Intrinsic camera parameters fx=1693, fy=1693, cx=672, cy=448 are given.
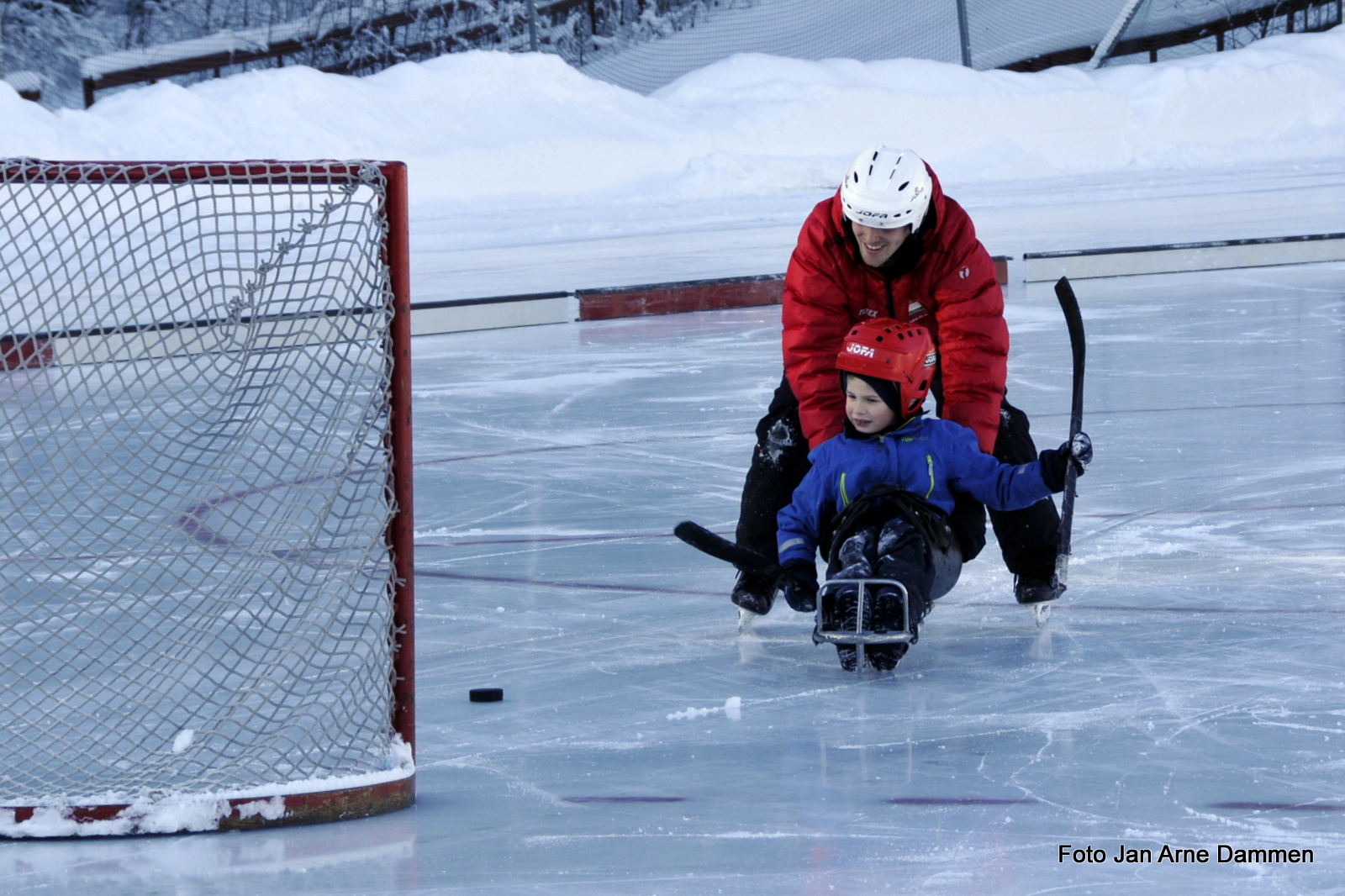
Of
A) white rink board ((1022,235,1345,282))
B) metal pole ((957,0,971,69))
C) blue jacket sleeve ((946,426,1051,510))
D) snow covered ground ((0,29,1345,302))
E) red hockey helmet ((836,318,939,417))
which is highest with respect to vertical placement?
metal pole ((957,0,971,69))

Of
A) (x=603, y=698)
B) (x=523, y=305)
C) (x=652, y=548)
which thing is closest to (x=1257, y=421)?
(x=652, y=548)

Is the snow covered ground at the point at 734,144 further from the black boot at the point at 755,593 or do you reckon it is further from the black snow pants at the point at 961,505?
the black boot at the point at 755,593

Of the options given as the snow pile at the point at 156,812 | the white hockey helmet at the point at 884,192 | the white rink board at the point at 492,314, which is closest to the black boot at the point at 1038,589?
the white hockey helmet at the point at 884,192

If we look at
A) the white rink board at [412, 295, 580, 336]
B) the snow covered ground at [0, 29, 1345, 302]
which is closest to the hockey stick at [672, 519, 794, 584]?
the white rink board at [412, 295, 580, 336]

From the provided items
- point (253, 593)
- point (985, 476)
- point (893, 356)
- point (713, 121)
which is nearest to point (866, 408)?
point (893, 356)

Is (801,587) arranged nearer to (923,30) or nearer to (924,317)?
(924,317)

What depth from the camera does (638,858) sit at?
1.90m

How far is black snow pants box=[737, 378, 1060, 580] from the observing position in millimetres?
2967

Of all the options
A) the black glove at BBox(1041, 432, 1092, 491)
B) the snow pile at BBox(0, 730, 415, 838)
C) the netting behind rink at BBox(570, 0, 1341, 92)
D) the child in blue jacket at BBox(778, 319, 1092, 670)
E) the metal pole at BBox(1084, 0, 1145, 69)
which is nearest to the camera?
the snow pile at BBox(0, 730, 415, 838)

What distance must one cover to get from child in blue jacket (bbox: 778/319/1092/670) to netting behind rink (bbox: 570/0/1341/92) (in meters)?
15.6

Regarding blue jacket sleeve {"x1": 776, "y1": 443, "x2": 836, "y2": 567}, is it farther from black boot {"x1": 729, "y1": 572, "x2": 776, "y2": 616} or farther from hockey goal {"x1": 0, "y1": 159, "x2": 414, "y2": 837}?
hockey goal {"x1": 0, "y1": 159, "x2": 414, "y2": 837}

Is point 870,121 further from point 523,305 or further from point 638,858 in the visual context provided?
point 638,858

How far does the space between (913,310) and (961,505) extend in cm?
36

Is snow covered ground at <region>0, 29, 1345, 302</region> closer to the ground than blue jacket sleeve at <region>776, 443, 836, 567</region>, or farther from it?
farther from it
